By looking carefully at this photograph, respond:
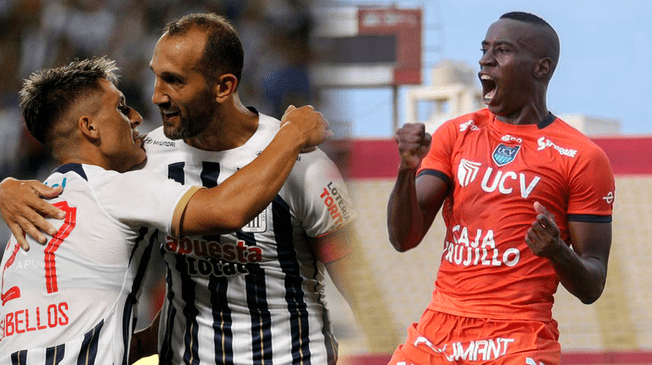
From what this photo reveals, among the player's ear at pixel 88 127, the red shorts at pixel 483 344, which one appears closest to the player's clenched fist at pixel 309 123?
the player's ear at pixel 88 127

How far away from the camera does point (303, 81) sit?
5457 millimetres

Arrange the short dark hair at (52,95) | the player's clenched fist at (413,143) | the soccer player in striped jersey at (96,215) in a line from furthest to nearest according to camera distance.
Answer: the player's clenched fist at (413,143), the short dark hair at (52,95), the soccer player in striped jersey at (96,215)

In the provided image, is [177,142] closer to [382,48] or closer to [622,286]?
[622,286]

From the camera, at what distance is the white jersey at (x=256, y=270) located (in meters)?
2.30

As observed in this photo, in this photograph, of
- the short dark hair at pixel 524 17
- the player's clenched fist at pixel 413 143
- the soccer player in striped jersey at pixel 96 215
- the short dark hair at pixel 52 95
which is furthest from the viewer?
the short dark hair at pixel 524 17

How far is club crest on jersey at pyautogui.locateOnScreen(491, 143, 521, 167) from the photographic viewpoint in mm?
2648

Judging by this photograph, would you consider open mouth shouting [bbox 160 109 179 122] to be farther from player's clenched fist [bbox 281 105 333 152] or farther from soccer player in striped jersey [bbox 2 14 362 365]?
player's clenched fist [bbox 281 105 333 152]

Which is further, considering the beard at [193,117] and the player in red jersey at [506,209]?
the player in red jersey at [506,209]

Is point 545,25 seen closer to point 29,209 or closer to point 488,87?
point 488,87

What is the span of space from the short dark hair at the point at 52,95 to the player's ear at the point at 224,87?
0.32 meters

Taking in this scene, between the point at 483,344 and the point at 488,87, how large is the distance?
2.50 feet

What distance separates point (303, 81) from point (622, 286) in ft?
18.7

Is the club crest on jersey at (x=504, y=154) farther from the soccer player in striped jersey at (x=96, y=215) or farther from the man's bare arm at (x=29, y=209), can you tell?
the man's bare arm at (x=29, y=209)

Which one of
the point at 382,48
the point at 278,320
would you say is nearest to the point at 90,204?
the point at 278,320
